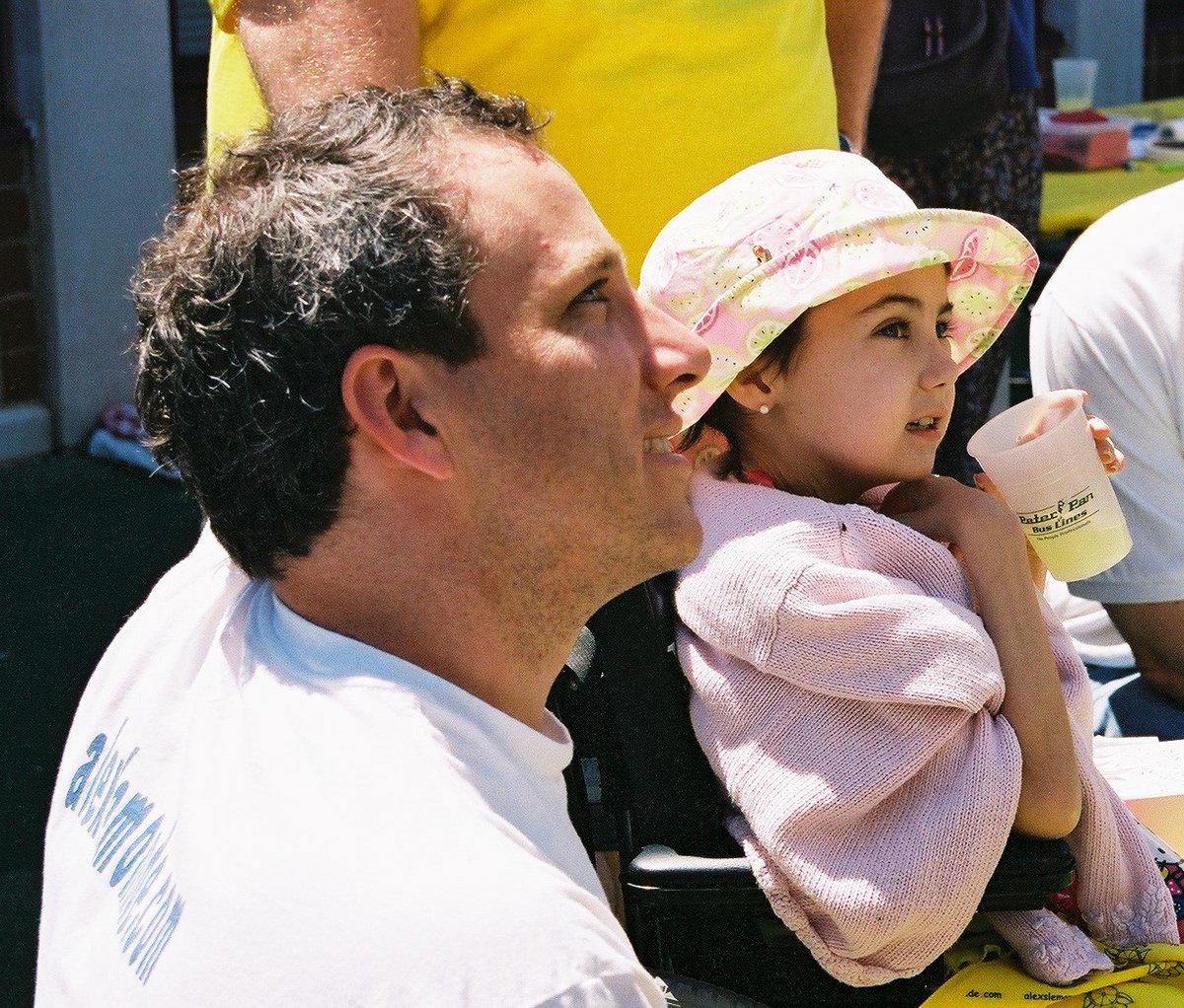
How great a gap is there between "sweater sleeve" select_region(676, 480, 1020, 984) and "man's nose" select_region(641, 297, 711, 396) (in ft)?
1.34

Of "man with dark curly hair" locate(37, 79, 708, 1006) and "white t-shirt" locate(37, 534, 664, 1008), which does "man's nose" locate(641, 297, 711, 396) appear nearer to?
"man with dark curly hair" locate(37, 79, 708, 1006)

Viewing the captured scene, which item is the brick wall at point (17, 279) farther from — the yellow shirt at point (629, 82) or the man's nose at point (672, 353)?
the man's nose at point (672, 353)

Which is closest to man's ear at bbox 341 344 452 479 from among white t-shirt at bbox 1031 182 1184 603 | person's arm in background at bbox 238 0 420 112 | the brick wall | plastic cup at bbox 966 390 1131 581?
person's arm in background at bbox 238 0 420 112

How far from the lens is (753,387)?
2.13 m

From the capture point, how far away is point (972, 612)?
75.5 inches

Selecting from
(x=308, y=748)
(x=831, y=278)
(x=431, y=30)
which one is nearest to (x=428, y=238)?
(x=308, y=748)

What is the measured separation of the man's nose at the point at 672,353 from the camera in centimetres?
147

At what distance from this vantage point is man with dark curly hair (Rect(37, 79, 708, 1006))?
1.19 metres

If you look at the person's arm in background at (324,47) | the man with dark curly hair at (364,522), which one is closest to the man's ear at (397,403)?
the man with dark curly hair at (364,522)

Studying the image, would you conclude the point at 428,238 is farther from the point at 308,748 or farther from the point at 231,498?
the point at 308,748

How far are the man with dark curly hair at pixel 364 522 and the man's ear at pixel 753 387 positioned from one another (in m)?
0.61

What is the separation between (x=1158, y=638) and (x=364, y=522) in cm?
174

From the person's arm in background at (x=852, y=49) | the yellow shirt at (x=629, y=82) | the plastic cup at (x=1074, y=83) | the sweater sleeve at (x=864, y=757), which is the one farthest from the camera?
the plastic cup at (x=1074, y=83)

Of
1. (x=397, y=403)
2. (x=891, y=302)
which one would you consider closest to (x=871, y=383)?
(x=891, y=302)
